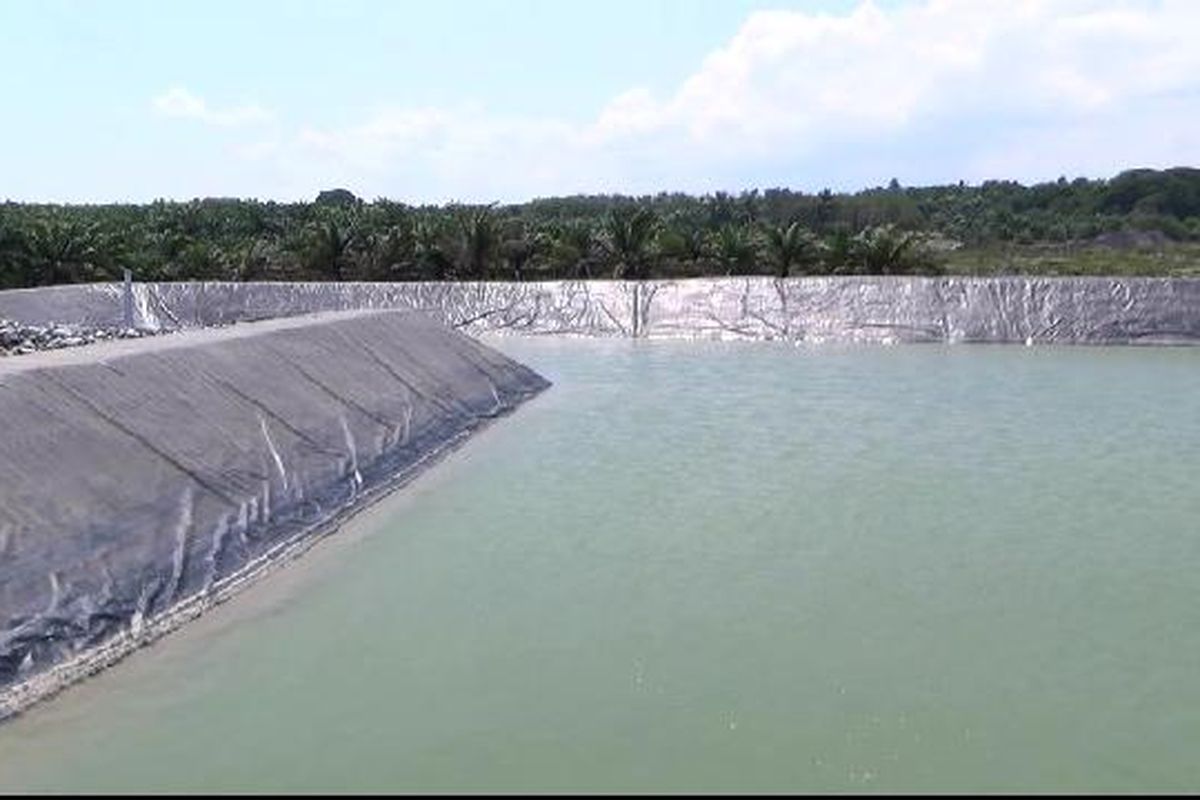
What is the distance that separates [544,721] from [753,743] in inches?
33.8

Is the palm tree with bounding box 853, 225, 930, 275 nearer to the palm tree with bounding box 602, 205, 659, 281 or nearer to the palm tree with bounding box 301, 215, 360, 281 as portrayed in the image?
the palm tree with bounding box 602, 205, 659, 281

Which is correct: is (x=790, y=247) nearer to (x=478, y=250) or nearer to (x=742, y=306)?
(x=742, y=306)

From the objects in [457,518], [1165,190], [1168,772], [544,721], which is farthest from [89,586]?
[1165,190]

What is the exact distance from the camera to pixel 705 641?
639 cm

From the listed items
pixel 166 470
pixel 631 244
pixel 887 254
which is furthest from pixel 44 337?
pixel 887 254

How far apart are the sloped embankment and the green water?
0.30 metres

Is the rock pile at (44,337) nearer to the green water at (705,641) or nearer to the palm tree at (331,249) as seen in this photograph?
the green water at (705,641)

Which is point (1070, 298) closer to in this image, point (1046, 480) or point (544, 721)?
point (1046, 480)

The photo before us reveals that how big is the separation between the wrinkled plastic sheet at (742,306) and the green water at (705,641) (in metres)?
13.3

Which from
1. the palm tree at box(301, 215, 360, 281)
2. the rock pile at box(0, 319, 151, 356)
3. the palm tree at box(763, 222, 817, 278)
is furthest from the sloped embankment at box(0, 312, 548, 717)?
the palm tree at box(301, 215, 360, 281)

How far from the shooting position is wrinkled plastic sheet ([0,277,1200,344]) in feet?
81.4

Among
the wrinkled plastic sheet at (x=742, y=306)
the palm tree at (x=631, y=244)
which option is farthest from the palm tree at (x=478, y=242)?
the wrinkled plastic sheet at (x=742, y=306)

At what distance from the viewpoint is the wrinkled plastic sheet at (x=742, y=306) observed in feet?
81.4

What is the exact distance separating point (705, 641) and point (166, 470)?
4027 millimetres
